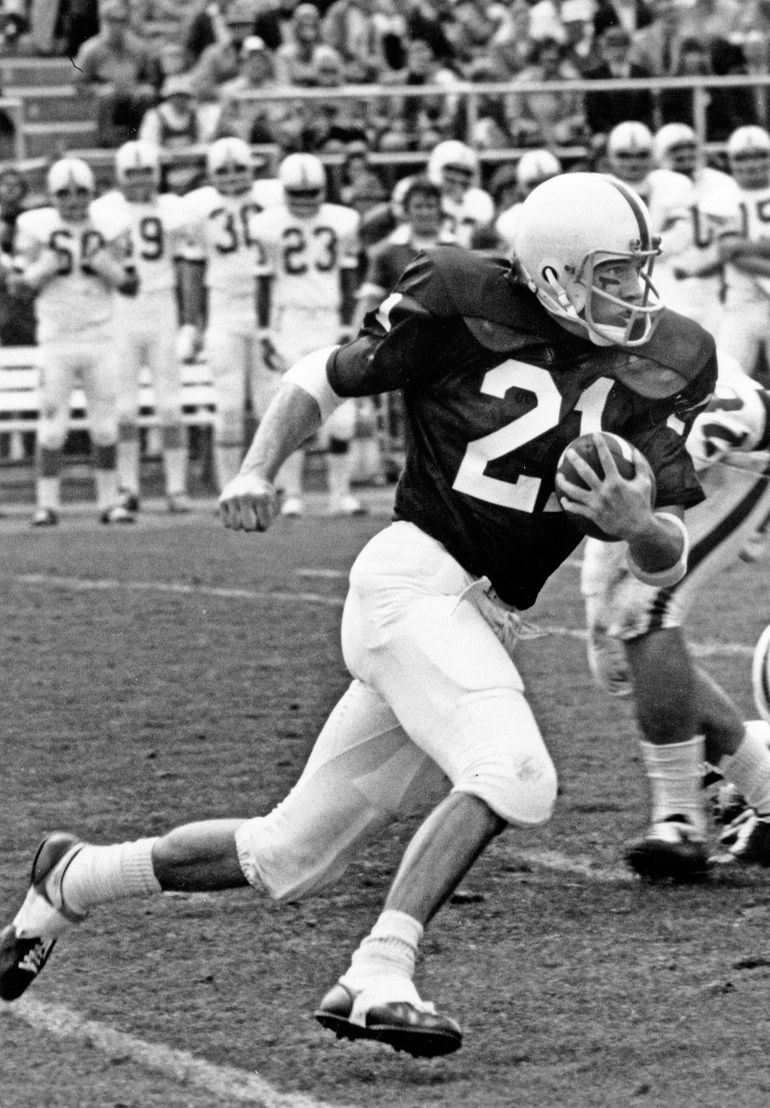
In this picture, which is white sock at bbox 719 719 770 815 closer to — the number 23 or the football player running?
the football player running

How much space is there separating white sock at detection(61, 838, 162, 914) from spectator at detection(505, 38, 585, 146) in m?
10.8

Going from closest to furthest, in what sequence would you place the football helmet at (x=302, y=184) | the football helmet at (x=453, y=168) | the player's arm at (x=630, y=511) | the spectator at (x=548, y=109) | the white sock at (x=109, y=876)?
the player's arm at (x=630, y=511) < the white sock at (x=109, y=876) < the football helmet at (x=302, y=184) < the football helmet at (x=453, y=168) < the spectator at (x=548, y=109)

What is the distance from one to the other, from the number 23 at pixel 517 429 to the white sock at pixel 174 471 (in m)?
8.76

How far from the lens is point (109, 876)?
142 inches

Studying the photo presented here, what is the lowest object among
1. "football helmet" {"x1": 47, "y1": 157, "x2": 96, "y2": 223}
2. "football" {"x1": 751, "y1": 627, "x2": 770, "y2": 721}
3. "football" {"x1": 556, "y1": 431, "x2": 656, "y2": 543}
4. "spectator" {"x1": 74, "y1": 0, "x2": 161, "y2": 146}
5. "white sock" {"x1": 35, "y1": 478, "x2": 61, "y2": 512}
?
"white sock" {"x1": 35, "y1": 478, "x2": 61, "y2": 512}

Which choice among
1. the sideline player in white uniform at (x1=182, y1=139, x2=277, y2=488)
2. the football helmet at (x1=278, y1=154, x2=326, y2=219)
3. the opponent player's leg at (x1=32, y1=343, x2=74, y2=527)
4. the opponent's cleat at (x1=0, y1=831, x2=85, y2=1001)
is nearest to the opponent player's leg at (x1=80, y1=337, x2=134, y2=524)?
the opponent player's leg at (x1=32, y1=343, x2=74, y2=527)

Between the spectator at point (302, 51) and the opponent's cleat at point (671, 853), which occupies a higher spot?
the spectator at point (302, 51)

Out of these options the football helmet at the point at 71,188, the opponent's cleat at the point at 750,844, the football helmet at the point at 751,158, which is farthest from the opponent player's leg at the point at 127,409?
the opponent's cleat at the point at 750,844

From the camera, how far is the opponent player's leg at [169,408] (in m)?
12.3

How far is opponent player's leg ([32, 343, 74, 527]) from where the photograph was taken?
1187 centimetres

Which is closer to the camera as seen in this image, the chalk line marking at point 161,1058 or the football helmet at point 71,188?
the chalk line marking at point 161,1058

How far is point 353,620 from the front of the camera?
11.8 feet

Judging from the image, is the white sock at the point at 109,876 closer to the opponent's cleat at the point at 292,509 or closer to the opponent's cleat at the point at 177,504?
the opponent's cleat at the point at 292,509

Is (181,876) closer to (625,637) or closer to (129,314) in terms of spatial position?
(625,637)
